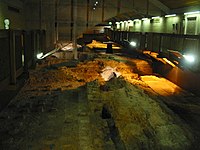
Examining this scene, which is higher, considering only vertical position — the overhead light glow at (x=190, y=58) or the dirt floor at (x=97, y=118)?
the overhead light glow at (x=190, y=58)

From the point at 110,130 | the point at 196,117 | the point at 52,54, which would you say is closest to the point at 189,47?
the point at 196,117

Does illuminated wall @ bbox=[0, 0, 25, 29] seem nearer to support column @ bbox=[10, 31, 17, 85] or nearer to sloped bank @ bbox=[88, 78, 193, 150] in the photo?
sloped bank @ bbox=[88, 78, 193, 150]

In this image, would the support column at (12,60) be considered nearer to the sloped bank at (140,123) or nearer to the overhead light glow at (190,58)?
the sloped bank at (140,123)

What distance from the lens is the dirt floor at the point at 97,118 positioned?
6569 mm

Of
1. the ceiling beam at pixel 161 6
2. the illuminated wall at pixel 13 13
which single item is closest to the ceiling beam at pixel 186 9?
the ceiling beam at pixel 161 6

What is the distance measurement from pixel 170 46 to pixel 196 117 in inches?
170

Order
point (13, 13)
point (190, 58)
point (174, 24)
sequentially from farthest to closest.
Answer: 1. point (13, 13)
2. point (174, 24)
3. point (190, 58)

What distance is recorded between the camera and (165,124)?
7797 millimetres

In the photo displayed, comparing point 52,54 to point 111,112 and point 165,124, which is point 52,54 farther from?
point 165,124

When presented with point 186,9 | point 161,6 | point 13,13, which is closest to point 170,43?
point 186,9

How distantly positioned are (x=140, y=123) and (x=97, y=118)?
1387 millimetres

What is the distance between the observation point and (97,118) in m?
7.67

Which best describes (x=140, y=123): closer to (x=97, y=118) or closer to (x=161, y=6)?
(x=97, y=118)

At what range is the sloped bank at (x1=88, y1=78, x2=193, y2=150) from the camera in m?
6.79
